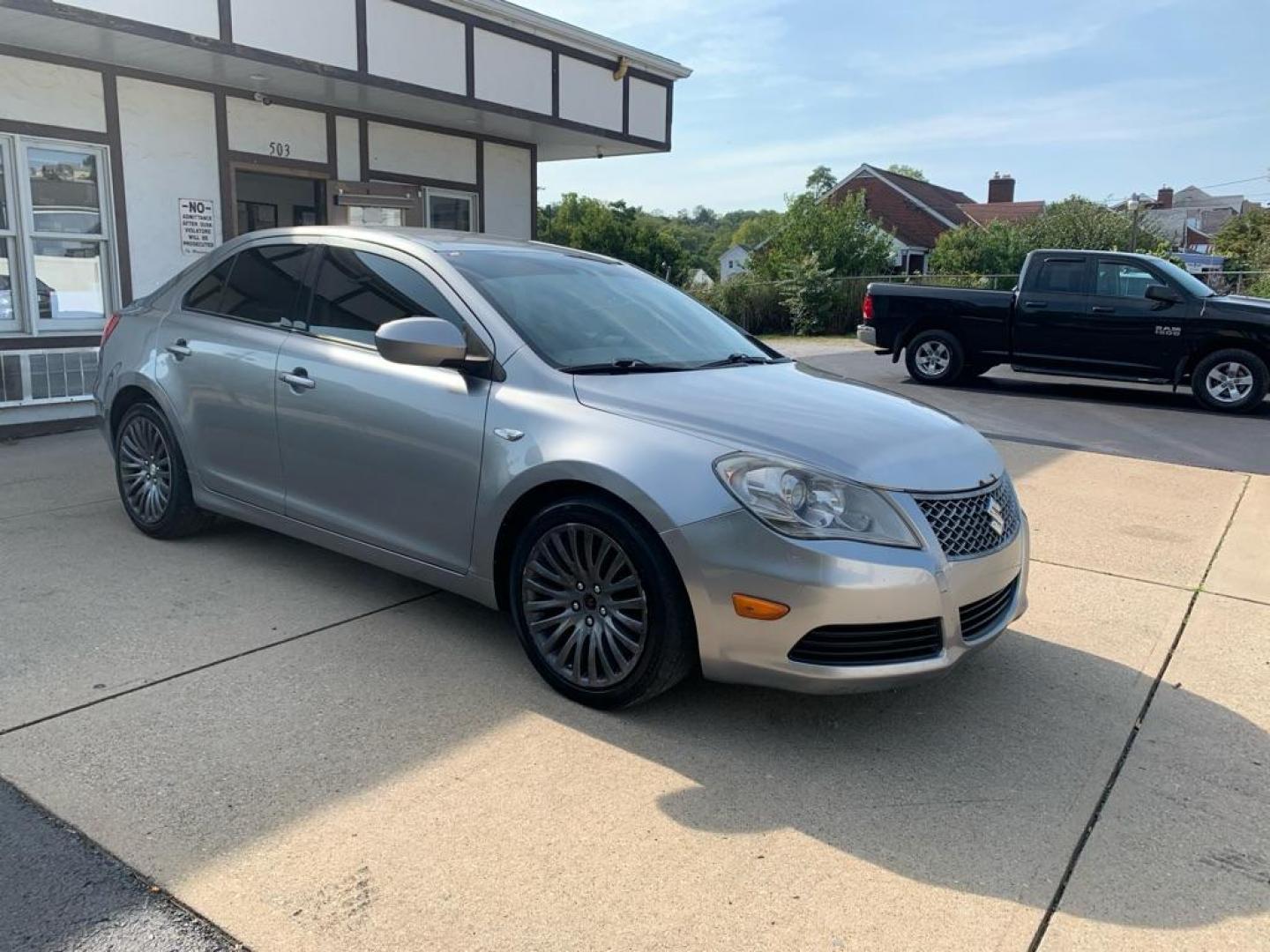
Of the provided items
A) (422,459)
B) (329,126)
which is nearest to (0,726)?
(422,459)

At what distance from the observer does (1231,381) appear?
11336 millimetres

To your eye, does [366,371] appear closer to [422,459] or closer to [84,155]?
[422,459]

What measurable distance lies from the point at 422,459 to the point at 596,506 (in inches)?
35.4

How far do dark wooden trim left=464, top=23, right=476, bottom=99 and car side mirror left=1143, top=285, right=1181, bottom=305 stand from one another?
26.1 ft

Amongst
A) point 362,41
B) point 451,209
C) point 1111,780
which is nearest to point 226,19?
point 362,41

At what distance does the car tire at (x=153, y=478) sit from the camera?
514 centimetres

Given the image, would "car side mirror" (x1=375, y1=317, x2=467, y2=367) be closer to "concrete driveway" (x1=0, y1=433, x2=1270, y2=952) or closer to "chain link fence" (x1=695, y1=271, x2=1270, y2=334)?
"concrete driveway" (x1=0, y1=433, x2=1270, y2=952)

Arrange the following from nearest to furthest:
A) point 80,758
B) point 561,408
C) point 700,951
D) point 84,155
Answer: point 700,951, point 80,758, point 561,408, point 84,155

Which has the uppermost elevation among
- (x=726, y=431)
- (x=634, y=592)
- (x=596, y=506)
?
(x=726, y=431)

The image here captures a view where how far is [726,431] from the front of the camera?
3.31 meters

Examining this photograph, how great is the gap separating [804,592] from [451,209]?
35.2 ft

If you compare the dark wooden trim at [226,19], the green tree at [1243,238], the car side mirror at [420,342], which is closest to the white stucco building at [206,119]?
the dark wooden trim at [226,19]

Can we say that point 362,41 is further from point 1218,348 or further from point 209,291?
point 1218,348

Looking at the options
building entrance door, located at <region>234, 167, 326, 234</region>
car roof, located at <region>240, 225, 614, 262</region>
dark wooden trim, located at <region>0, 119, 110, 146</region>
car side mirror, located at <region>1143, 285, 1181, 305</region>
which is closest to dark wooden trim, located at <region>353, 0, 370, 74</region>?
dark wooden trim, located at <region>0, 119, 110, 146</region>
